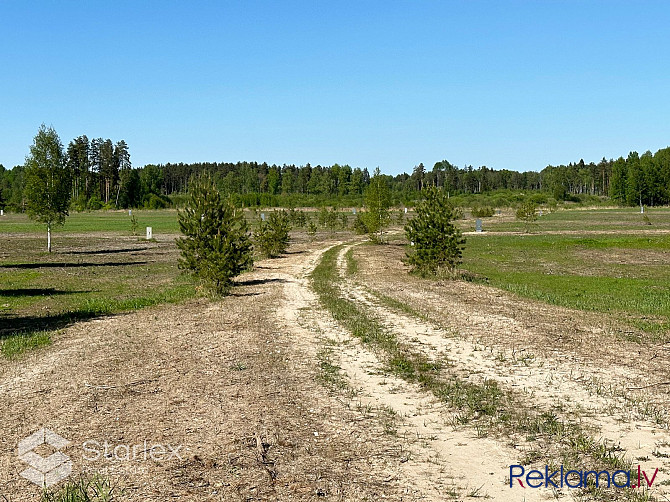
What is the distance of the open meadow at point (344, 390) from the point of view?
21.0 ft

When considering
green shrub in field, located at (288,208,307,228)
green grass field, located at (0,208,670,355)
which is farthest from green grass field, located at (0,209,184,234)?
green grass field, located at (0,208,670,355)

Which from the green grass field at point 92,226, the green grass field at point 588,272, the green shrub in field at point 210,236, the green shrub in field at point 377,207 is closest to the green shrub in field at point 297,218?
the green grass field at point 92,226

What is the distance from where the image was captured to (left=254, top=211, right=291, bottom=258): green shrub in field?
41.0 metres

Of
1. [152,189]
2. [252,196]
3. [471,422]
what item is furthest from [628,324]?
[152,189]

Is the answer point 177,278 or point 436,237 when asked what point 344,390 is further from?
point 177,278

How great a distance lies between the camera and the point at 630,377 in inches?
397

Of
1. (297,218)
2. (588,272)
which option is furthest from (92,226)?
(588,272)

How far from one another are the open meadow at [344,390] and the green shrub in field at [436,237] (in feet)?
15.8

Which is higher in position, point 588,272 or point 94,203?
point 94,203

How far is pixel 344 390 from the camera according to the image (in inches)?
377

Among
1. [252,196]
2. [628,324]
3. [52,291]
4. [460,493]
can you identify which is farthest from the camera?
[252,196]

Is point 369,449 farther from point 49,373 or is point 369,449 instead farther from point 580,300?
point 580,300

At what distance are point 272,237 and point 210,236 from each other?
19474 mm

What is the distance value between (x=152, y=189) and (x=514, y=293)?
575ft
